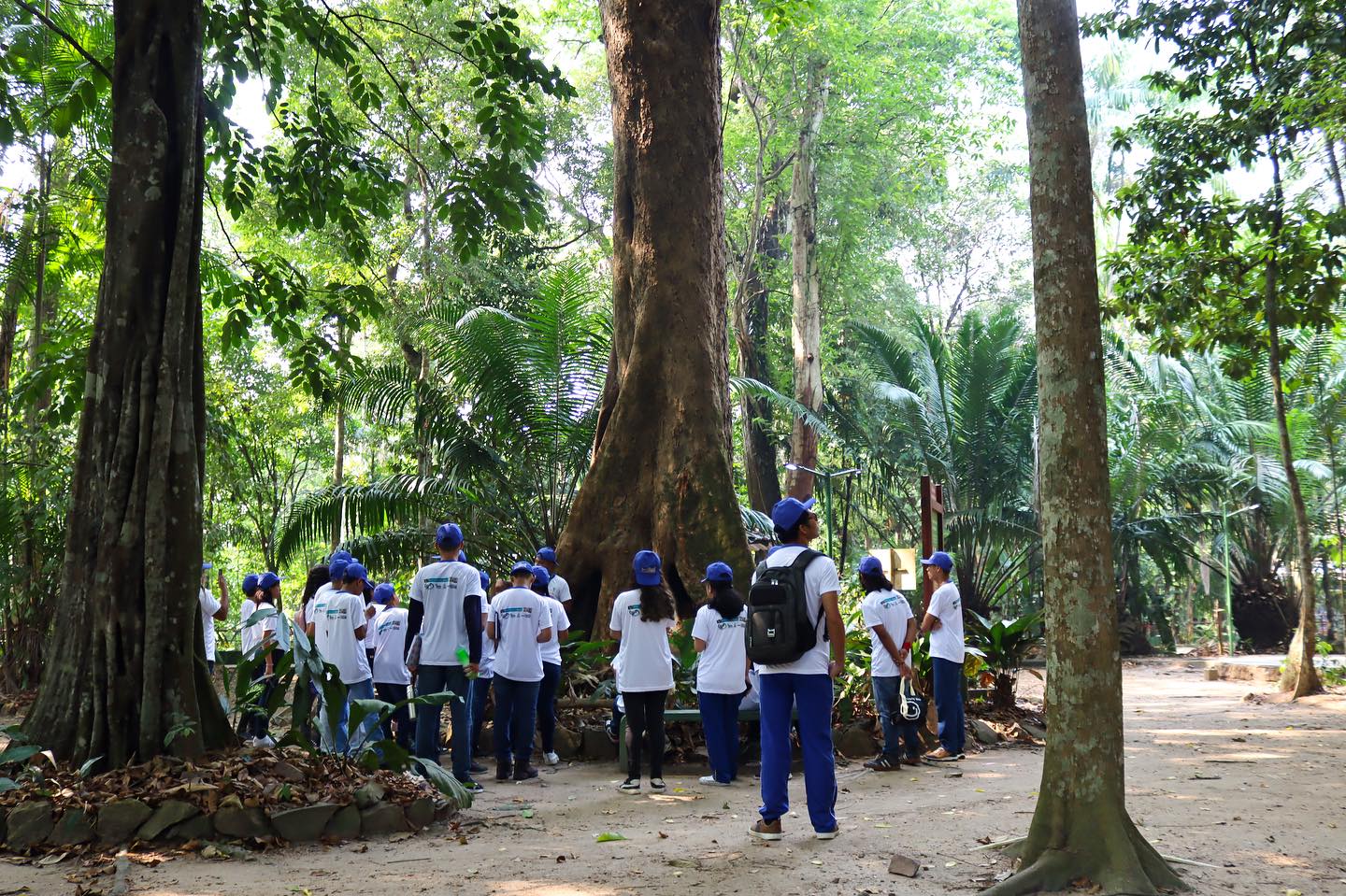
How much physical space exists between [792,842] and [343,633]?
160 inches

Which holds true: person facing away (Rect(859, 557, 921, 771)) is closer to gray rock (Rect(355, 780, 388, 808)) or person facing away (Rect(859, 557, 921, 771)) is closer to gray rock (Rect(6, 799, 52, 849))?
gray rock (Rect(355, 780, 388, 808))

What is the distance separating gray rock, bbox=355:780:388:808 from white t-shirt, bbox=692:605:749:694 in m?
2.39

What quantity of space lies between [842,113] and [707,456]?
16.3 m

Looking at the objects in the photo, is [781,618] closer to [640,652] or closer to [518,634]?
[640,652]

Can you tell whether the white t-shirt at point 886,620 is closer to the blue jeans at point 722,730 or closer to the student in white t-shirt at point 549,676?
the blue jeans at point 722,730

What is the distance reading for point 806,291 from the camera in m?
22.7

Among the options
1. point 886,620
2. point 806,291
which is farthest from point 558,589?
point 806,291

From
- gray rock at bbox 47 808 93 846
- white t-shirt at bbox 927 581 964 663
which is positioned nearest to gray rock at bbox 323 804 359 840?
gray rock at bbox 47 808 93 846

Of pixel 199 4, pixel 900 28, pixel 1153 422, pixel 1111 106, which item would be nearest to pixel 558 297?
pixel 199 4

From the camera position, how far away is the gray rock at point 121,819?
587 cm

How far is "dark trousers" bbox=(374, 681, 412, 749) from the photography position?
9391 mm

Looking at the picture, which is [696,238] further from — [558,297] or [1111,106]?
[1111,106]

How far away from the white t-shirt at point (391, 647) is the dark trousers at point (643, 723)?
208 cm

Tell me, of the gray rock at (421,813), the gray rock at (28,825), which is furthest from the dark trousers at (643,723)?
the gray rock at (28,825)
